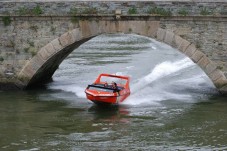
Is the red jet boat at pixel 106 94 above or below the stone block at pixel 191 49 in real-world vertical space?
below

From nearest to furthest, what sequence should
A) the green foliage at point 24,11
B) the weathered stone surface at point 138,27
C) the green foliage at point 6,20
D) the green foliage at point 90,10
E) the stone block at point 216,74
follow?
the stone block at point 216,74, the weathered stone surface at point 138,27, the green foliage at point 90,10, the green foliage at point 24,11, the green foliage at point 6,20

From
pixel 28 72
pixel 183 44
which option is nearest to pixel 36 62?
pixel 28 72

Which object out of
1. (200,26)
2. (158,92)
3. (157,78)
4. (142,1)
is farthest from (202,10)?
(157,78)

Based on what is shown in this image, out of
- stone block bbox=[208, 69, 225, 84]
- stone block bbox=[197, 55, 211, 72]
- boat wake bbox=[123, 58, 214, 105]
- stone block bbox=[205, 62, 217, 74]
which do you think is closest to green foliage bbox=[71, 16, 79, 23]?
boat wake bbox=[123, 58, 214, 105]

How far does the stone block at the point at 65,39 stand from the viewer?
28.4 meters

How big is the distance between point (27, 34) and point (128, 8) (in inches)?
213

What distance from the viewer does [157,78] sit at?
1352 inches

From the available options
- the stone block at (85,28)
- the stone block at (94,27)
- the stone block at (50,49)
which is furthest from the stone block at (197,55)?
the stone block at (50,49)

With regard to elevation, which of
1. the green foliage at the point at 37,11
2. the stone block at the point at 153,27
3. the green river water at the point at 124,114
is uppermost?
the green foliage at the point at 37,11

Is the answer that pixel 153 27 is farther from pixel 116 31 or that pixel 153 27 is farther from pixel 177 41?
pixel 116 31

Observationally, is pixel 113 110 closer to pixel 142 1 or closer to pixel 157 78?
pixel 142 1

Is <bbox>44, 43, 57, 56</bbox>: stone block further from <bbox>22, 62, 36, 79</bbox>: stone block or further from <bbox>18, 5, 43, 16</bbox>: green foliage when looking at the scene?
<bbox>18, 5, 43, 16</bbox>: green foliage

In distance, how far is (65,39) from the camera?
28.5m

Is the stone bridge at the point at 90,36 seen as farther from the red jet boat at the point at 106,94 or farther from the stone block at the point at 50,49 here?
the red jet boat at the point at 106,94
